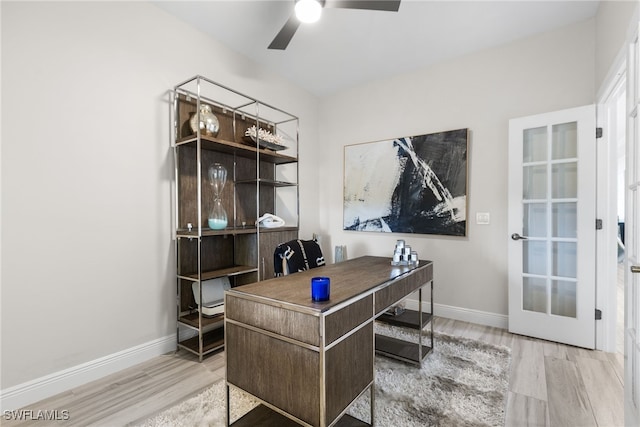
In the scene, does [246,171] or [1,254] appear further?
[246,171]

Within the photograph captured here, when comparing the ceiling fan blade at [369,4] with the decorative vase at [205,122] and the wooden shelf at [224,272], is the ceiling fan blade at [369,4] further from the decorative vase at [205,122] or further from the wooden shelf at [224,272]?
the wooden shelf at [224,272]

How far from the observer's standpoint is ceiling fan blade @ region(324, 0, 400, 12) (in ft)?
6.12

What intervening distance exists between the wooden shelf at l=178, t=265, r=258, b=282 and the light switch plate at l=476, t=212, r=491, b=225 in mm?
2311

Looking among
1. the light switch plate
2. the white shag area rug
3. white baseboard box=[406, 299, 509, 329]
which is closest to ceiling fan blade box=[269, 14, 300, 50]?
the light switch plate

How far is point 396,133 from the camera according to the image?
3.57m

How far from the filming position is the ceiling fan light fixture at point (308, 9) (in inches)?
77.3

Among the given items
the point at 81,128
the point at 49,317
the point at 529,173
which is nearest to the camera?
the point at 49,317

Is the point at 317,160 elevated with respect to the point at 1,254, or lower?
elevated

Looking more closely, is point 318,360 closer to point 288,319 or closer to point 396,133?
point 288,319

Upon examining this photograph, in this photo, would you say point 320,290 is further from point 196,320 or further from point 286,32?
point 286,32

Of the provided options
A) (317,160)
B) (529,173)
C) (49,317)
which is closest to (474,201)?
(529,173)

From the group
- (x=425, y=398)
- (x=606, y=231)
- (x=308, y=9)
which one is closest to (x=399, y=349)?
(x=425, y=398)

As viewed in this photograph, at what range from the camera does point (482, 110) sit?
3.04 m

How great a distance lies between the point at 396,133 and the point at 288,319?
2905 mm
